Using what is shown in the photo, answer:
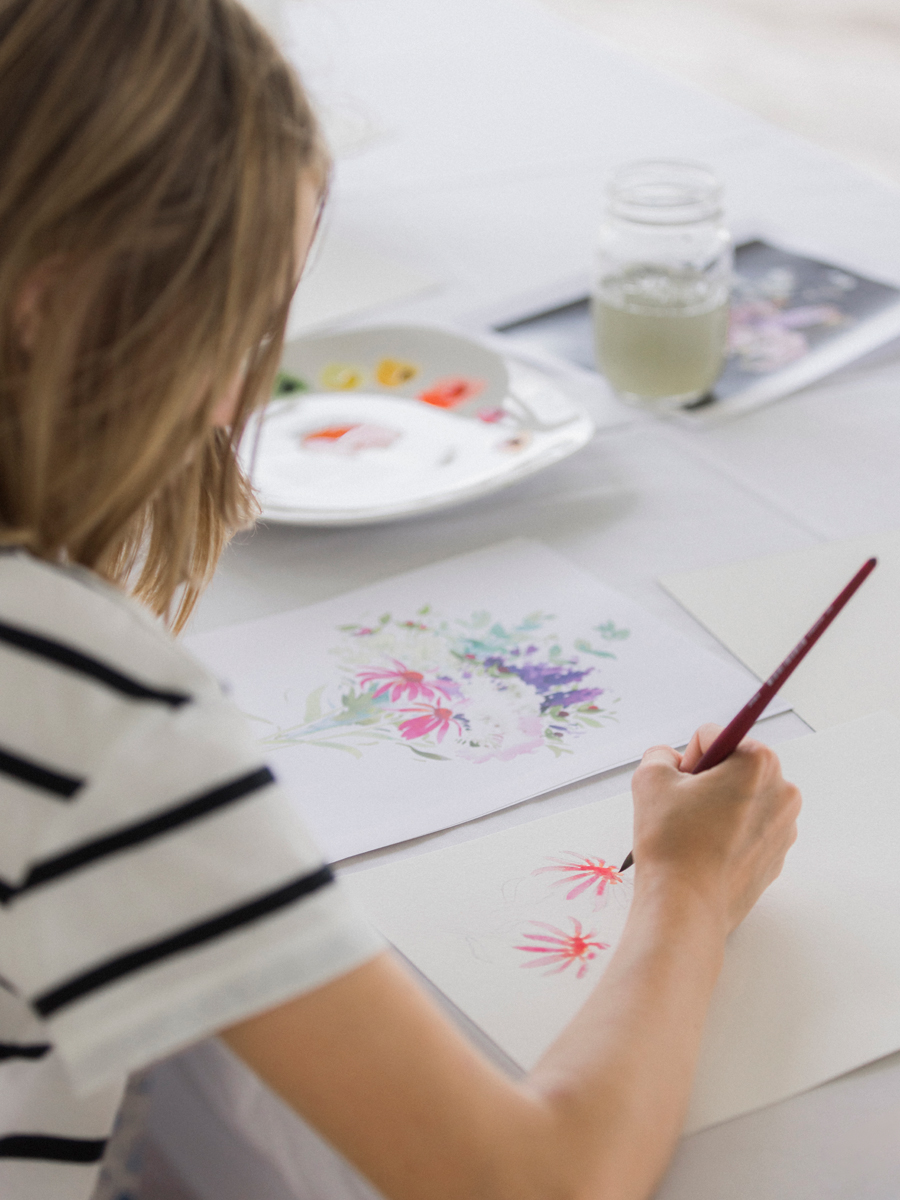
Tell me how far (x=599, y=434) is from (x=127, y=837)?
653mm

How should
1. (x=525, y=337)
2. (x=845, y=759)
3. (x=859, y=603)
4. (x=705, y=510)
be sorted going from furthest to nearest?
(x=525, y=337)
(x=705, y=510)
(x=859, y=603)
(x=845, y=759)

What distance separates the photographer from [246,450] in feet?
3.00

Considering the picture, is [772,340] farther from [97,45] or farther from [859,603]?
[97,45]

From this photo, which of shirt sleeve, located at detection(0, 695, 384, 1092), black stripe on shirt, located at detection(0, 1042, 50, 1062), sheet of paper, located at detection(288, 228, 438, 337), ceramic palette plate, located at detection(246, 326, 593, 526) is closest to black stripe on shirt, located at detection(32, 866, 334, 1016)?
shirt sleeve, located at detection(0, 695, 384, 1092)

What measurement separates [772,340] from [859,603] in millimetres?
400

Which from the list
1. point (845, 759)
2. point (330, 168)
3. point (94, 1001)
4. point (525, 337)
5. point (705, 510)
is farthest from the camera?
point (525, 337)

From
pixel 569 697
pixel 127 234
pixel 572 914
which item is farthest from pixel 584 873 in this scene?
pixel 127 234

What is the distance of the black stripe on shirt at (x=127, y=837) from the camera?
1.29ft

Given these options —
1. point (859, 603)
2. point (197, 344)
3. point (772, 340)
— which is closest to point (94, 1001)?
point (197, 344)

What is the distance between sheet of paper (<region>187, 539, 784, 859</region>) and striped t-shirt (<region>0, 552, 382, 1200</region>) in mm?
191

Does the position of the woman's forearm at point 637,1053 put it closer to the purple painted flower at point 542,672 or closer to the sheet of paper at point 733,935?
the sheet of paper at point 733,935

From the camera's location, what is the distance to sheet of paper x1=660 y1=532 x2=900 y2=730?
688 mm

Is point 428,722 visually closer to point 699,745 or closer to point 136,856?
point 699,745

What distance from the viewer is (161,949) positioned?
1.31ft
